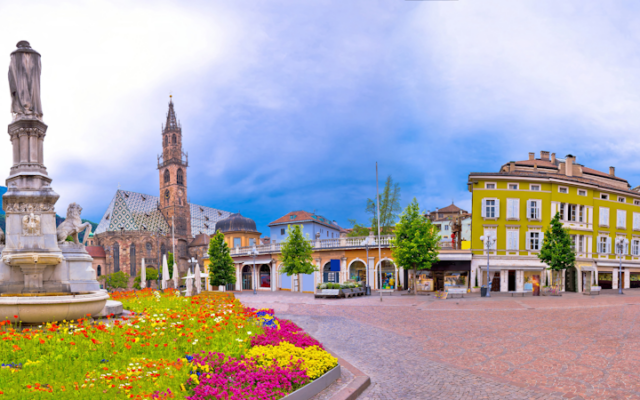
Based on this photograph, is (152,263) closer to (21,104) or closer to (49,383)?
(21,104)

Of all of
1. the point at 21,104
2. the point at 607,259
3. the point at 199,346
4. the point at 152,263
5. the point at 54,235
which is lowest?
the point at 152,263

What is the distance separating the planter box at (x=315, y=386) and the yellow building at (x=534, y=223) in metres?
33.6

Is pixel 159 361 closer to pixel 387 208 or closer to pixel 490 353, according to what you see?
pixel 490 353

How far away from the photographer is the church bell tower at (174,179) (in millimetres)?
107500

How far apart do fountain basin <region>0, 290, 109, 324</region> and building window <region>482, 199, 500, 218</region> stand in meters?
34.6

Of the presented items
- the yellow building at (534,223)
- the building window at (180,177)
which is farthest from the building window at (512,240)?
the building window at (180,177)

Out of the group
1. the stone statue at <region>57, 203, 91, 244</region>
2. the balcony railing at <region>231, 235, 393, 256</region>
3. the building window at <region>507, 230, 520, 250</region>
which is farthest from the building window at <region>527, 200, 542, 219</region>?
the stone statue at <region>57, 203, 91, 244</region>

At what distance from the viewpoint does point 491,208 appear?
38.4m

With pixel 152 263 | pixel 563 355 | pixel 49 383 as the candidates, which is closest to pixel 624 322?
pixel 563 355

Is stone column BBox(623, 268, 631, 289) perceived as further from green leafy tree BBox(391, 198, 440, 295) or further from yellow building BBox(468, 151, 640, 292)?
green leafy tree BBox(391, 198, 440, 295)

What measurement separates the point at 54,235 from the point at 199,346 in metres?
7.20

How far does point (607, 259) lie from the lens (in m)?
42.2

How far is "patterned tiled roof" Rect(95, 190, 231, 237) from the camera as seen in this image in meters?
96.7

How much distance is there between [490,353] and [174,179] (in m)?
107
